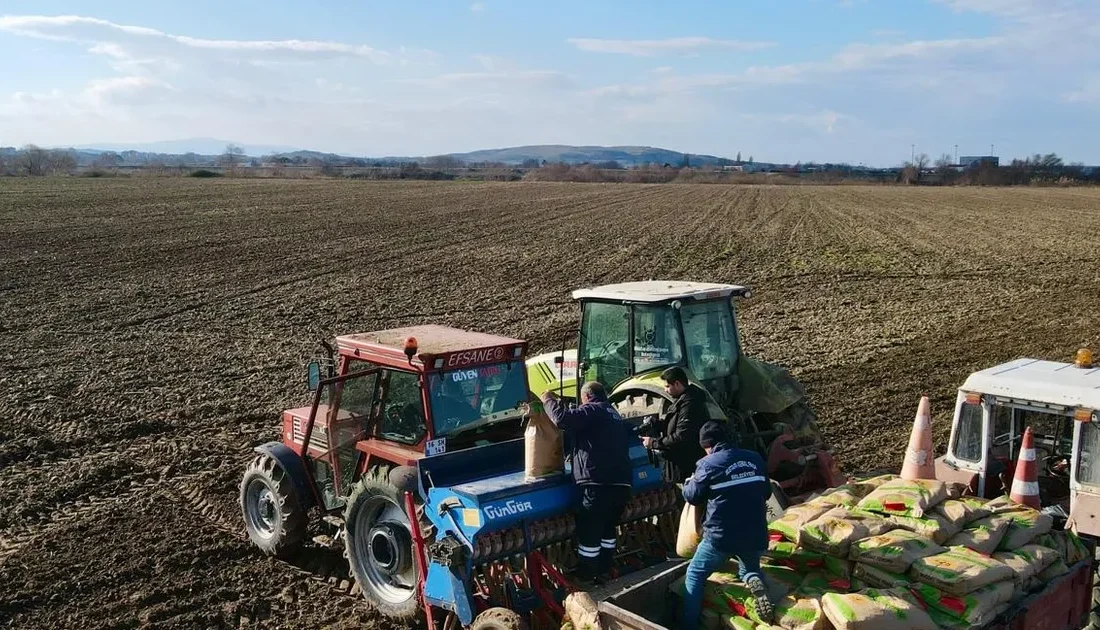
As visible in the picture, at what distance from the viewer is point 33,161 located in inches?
3802

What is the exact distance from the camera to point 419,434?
23.1 ft

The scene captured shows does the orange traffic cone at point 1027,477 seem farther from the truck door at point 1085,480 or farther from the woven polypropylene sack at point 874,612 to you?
the woven polypropylene sack at point 874,612

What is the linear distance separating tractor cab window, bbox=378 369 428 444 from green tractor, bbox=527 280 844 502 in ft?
6.21

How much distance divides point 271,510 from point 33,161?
338ft

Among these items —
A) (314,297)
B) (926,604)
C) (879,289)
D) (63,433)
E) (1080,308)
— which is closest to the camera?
(926,604)

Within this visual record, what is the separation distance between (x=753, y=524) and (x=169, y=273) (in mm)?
21959

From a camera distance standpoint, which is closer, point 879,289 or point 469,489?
point 469,489

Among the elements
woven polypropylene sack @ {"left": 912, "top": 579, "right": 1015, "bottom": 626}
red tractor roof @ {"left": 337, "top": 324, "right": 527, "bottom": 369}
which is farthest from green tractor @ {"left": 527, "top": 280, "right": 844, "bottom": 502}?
woven polypropylene sack @ {"left": 912, "top": 579, "right": 1015, "bottom": 626}

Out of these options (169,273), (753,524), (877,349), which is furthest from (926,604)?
(169,273)

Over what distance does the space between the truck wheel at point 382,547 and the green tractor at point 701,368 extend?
7.64 feet

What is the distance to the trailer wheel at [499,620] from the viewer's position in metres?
5.43

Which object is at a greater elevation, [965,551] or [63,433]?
[965,551]

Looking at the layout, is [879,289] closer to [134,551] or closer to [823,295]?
[823,295]

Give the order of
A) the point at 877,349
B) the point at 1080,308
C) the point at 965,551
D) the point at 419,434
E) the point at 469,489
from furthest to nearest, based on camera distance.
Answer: the point at 1080,308
the point at 877,349
the point at 419,434
the point at 469,489
the point at 965,551
